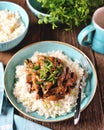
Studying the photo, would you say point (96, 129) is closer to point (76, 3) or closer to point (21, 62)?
point (21, 62)

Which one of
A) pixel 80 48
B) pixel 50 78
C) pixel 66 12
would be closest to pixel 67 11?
pixel 66 12

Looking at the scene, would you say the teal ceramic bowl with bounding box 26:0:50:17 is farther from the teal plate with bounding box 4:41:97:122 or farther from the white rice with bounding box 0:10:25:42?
the teal plate with bounding box 4:41:97:122

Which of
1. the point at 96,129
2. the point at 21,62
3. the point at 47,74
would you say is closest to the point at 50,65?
the point at 47,74

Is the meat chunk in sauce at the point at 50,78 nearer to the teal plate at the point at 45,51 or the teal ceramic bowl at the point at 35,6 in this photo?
the teal plate at the point at 45,51

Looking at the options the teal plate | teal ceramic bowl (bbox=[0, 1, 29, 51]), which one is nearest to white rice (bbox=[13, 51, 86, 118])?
the teal plate

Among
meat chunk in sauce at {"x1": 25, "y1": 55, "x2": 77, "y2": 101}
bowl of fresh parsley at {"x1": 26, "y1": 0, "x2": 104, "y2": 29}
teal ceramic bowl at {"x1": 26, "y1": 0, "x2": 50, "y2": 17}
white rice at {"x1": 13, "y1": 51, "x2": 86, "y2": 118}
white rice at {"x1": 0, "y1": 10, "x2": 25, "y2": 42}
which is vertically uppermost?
bowl of fresh parsley at {"x1": 26, "y1": 0, "x2": 104, "y2": 29}

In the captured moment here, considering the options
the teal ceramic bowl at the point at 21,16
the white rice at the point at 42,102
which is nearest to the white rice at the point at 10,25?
Answer: the teal ceramic bowl at the point at 21,16

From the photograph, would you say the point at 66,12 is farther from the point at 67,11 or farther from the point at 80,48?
the point at 80,48
